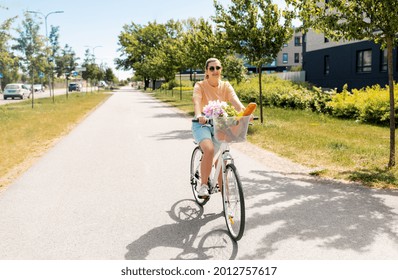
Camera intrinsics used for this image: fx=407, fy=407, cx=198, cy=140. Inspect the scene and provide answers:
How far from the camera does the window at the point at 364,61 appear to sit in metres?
27.6

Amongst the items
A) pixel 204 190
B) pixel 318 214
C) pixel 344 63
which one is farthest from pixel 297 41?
pixel 204 190

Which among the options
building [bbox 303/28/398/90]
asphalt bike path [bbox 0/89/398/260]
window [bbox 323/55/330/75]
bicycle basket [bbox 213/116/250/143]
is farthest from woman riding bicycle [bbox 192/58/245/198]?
window [bbox 323/55/330/75]

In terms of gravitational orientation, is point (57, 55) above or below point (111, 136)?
above

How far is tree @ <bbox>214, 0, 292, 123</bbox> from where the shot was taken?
1413 centimetres

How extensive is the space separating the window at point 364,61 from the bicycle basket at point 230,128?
2583cm

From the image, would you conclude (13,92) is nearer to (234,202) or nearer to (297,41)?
(234,202)

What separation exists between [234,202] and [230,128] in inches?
31.0

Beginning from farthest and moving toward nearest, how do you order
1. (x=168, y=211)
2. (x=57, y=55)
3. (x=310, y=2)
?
1. (x=57, y=55)
2. (x=310, y=2)
3. (x=168, y=211)

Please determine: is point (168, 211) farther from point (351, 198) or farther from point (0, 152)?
point (0, 152)

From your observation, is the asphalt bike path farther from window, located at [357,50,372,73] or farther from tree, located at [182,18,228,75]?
window, located at [357,50,372,73]

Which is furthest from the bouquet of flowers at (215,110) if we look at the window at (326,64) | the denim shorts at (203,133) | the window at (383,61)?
the window at (326,64)
